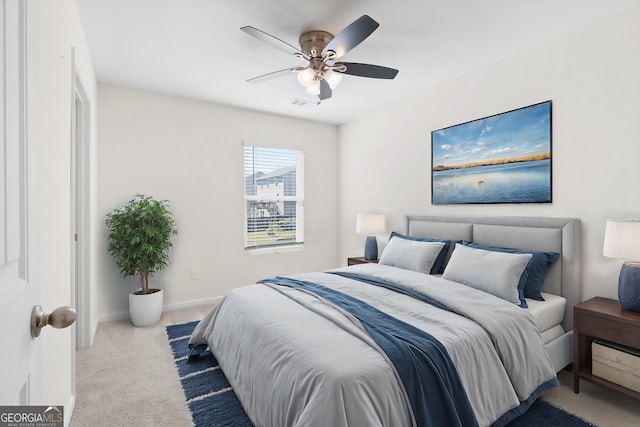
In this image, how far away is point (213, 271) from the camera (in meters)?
4.14

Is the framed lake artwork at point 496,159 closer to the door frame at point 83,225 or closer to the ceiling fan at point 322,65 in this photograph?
the ceiling fan at point 322,65

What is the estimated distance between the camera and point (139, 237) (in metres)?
3.21

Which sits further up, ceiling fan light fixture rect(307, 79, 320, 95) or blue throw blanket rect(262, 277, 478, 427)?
ceiling fan light fixture rect(307, 79, 320, 95)

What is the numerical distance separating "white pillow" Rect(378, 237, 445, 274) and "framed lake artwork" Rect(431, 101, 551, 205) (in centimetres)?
60

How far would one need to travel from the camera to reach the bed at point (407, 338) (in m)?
1.41

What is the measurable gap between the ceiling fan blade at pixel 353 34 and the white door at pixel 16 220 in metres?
1.54

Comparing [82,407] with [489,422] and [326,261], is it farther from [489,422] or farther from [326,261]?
[326,261]

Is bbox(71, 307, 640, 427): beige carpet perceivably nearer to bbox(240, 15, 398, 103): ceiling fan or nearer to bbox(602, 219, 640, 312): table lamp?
bbox(602, 219, 640, 312): table lamp

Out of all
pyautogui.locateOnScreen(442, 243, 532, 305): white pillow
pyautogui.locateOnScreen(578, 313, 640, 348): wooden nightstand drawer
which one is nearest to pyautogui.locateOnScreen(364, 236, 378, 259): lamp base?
pyautogui.locateOnScreen(442, 243, 532, 305): white pillow

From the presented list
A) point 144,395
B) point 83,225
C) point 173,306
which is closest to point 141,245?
point 83,225

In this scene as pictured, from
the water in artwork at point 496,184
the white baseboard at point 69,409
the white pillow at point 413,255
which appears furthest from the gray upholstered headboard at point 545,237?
the white baseboard at point 69,409

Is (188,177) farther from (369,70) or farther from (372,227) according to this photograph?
(369,70)

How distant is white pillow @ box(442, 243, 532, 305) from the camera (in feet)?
7.63

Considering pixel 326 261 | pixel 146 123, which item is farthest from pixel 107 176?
pixel 326 261
